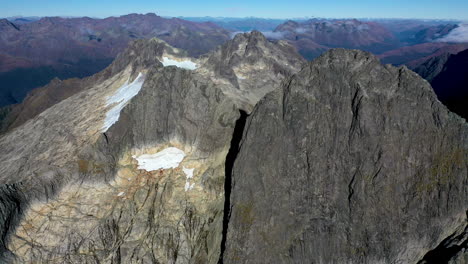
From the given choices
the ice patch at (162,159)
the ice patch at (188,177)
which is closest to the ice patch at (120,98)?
the ice patch at (162,159)

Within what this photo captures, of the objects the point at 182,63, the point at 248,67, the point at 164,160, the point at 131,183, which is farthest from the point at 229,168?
the point at 182,63

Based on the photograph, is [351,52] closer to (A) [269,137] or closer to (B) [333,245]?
(A) [269,137]

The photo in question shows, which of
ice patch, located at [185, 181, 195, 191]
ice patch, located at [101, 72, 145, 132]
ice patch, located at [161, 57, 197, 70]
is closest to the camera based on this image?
ice patch, located at [185, 181, 195, 191]

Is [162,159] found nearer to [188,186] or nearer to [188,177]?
[188,177]

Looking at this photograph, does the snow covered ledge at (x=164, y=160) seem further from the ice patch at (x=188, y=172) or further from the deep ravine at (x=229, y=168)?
the deep ravine at (x=229, y=168)

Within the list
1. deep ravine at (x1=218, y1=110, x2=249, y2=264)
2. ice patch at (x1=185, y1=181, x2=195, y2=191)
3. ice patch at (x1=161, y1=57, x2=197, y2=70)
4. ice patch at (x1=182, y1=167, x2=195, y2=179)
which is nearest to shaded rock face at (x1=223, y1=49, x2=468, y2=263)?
deep ravine at (x1=218, y1=110, x2=249, y2=264)

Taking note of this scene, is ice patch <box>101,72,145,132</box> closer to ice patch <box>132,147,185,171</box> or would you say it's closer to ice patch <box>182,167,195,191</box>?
ice patch <box>132,147,185,171</box>
